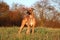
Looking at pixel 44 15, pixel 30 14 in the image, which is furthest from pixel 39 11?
pixel 30 14

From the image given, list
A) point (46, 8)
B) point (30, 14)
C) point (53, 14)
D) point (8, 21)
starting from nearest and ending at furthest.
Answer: point (30, 14) < point (8, 21) < point (53, 14) < point (46, 8)

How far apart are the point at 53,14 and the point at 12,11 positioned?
239 inches

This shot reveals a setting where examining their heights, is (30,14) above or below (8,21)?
above

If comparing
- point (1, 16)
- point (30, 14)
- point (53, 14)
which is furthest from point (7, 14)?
point (30, 14)

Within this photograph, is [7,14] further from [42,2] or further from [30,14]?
[30,14]

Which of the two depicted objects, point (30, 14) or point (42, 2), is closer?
point (30, 14)

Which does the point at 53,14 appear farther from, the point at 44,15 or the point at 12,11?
the point at 12,11

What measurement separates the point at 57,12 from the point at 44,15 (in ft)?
6.08

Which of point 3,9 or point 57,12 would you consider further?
point 3,9

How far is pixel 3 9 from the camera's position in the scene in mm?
30547

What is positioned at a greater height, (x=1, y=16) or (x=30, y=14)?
(x=30, y=14)

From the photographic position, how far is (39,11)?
95.6 ft

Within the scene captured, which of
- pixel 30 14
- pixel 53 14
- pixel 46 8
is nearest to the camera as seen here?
pixel 30 14

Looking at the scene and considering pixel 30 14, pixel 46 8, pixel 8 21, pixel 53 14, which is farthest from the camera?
pixel 46 8
